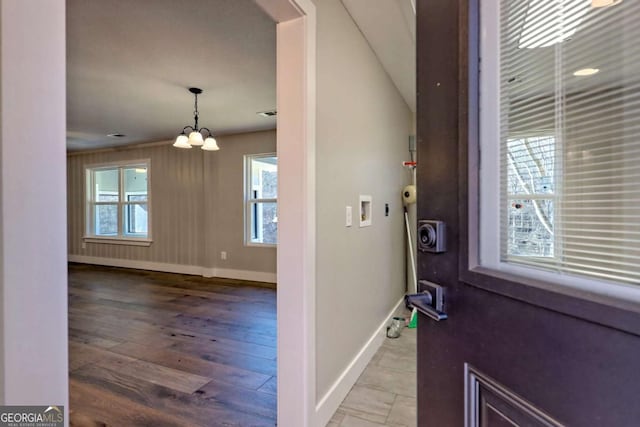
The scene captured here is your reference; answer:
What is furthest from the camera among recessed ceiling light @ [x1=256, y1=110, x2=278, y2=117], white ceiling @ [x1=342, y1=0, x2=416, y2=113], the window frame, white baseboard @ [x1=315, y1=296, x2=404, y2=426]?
the window frame

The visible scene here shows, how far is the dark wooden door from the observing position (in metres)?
0.40

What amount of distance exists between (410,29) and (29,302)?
2479 mm

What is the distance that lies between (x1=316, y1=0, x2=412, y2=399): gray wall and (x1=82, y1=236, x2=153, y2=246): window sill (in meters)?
4.97

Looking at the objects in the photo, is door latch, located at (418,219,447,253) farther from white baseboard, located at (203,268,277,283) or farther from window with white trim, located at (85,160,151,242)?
window with white trim, located at (85,160,151,242)

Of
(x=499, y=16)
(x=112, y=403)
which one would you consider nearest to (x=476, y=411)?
(x=499, y=16)

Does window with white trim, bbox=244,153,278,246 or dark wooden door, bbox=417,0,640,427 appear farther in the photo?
window with white trim, bbox=244,153,278,246

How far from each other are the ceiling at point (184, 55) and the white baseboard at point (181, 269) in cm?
241

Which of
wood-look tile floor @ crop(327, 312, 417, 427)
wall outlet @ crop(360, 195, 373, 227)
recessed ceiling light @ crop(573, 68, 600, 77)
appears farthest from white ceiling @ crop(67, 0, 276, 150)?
wood-look tile floor @ crop(327, 312, 417, 427)

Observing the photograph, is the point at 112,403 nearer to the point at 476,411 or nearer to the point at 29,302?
the point at 29,302

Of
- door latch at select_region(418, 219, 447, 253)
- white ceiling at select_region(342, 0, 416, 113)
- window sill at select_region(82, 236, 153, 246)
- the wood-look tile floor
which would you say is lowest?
the wood-look tile floor

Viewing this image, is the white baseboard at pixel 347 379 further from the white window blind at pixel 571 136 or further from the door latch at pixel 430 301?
the white window blind at pixel 571 136

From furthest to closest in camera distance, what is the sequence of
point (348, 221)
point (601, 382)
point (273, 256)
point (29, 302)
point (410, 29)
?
point (273, 256) → point (410, 29) → point (348, 221) → point (29, 302) → point (601, 382)

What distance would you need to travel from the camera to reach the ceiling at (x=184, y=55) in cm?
206

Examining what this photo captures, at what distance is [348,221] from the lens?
6.64 feet
